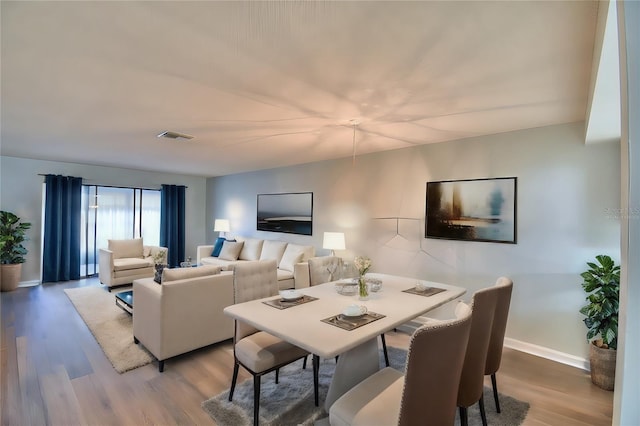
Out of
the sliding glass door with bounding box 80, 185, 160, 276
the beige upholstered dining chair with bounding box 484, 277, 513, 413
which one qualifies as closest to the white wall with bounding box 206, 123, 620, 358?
the beige upholstered dining chair with bounding box 484, 277, 513, 413

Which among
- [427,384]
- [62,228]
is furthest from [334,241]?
[62,228]

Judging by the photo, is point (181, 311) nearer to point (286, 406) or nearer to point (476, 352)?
point (286, 406)

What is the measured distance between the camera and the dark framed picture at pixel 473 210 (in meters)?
3.30

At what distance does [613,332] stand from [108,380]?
4.25 m

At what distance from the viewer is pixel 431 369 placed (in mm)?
1253

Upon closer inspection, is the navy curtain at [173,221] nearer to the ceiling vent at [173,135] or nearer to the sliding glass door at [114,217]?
the sliding glass door at [114,217]

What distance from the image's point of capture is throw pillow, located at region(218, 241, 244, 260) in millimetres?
6051

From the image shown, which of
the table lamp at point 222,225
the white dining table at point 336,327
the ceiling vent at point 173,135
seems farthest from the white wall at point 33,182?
the white dining table at point 336,327

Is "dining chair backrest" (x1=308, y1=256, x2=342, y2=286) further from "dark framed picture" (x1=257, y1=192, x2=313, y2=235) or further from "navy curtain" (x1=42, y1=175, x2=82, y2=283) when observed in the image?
"navy curtain" (x1=42, y1=175, x2=82, y2=283)

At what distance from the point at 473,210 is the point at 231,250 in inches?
176

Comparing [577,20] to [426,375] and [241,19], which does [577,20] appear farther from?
[426,375]

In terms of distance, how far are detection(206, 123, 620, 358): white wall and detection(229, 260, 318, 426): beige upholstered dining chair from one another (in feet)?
6.90

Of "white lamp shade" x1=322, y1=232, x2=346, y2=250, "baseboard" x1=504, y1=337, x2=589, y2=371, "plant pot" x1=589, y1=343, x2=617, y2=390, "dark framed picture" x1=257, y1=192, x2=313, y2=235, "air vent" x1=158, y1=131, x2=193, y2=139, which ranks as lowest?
"baseboard" x1=504, y1=337, x2=589, y2=371

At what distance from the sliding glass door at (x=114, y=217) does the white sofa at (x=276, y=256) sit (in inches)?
66.1
